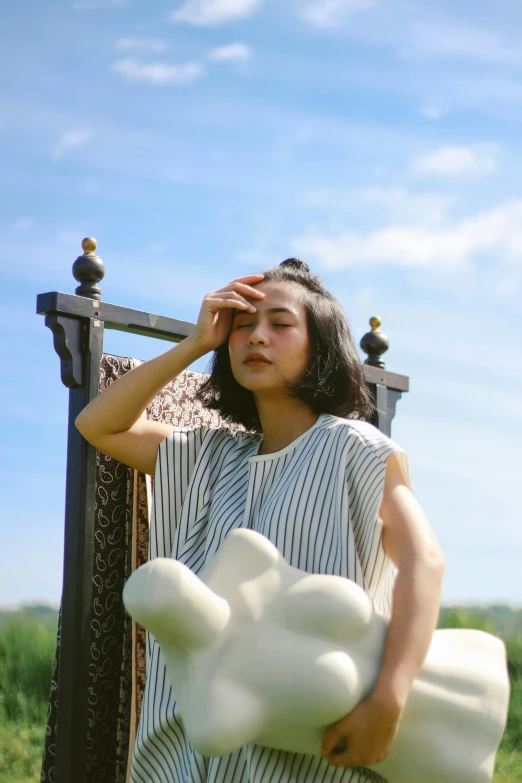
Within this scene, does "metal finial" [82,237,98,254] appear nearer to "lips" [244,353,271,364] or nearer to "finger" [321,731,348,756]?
"lips" [244,353,271,364]

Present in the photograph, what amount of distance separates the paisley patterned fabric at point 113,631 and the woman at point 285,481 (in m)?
0.14

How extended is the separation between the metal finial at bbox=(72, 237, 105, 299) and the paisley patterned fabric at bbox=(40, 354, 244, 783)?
14 cm

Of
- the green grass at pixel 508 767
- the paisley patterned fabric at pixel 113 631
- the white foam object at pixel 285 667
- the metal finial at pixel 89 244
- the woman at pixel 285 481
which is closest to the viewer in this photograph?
the white foam object at pixel 285 667

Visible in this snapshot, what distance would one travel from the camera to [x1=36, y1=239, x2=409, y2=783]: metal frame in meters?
1.89

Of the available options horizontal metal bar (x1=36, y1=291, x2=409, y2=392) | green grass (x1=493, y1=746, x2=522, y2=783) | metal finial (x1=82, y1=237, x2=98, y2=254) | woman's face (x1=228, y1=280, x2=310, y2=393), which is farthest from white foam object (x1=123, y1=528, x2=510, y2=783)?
green grass (x1=493, y1=746, x2=522, y2=783)

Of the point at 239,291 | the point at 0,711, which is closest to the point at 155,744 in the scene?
the point at 239,291

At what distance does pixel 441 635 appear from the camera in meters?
1.45

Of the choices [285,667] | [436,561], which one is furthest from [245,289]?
[285,667]

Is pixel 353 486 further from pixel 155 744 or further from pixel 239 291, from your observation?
pixel 155 744

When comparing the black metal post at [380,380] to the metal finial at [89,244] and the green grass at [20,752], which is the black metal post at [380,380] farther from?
the green grass at [20,752]

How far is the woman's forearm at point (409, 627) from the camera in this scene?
127 centimetres

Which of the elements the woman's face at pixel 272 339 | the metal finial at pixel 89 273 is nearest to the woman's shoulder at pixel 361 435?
the woman's face at pixel 272 339

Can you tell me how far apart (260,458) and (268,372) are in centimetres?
15

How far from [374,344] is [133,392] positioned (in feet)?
3.44
